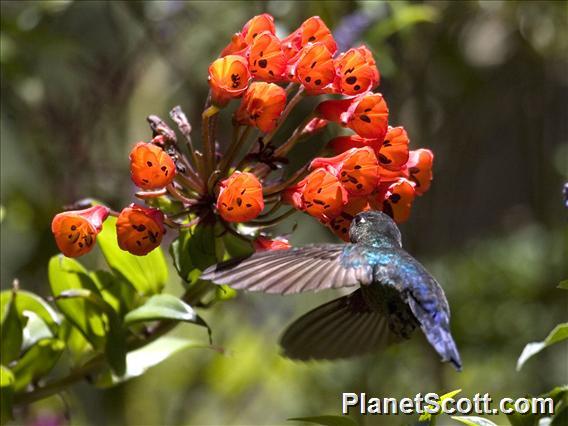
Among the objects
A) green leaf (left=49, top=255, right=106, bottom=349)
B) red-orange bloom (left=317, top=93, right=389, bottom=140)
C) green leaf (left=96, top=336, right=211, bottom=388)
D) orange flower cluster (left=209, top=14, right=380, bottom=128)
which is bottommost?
green leaf (left=96, top=336, right=211, bottom=388)

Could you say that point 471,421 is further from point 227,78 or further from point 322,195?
point 227,78

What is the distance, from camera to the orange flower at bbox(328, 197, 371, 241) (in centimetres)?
137

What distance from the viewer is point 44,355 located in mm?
1569

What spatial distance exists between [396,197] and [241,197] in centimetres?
23

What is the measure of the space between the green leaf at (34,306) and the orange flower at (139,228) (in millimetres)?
328

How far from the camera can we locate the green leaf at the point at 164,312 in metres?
1.34

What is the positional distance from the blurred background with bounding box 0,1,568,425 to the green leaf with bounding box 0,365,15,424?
1.18 metres

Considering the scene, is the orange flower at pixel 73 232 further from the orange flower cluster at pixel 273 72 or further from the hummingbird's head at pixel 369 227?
the hummingbird's head at pixel 369 227

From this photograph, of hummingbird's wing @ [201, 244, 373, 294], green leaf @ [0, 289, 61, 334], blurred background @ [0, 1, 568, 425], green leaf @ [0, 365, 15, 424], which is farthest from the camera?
blurred background @ [0, 1, 568, 425]

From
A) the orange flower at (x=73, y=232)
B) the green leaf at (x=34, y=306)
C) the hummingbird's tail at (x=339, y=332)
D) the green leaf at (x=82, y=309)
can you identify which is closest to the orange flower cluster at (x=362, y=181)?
the hummingbird's tail at (x=339, y=332)

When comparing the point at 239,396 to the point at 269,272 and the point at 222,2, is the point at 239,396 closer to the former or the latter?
the point at 222,2

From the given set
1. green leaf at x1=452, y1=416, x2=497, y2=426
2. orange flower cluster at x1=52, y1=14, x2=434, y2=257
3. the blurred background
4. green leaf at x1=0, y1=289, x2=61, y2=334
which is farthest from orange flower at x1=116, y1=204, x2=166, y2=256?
the blurred background

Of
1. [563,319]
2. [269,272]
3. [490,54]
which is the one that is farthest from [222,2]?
[269,272]

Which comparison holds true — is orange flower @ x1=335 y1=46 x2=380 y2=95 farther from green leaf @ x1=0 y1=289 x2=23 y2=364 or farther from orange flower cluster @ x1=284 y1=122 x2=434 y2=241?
green leaf @ x1=0 y1=289 x2=23 y2=364
